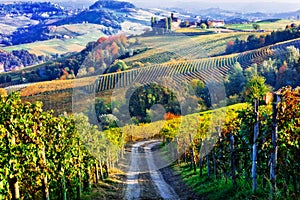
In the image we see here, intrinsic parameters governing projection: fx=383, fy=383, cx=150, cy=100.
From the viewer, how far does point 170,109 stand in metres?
31.8

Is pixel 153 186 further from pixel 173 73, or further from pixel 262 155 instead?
pixel 173 73

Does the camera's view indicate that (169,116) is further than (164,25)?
No

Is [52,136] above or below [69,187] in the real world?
above

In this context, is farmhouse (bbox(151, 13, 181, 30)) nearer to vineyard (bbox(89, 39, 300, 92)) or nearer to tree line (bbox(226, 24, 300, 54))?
vineyard (bbox(89, 39, 300, 92))

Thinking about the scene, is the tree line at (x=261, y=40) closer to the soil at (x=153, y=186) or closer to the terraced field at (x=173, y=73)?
the terraced field at (x=173, y=73)

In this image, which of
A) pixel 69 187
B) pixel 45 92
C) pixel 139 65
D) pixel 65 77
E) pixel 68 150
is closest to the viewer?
pixel 68 150

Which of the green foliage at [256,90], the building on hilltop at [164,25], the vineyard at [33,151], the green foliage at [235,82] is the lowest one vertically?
the green foliage at [235,82]

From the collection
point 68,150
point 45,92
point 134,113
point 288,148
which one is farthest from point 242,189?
point 45,92

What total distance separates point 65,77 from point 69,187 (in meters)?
67.6

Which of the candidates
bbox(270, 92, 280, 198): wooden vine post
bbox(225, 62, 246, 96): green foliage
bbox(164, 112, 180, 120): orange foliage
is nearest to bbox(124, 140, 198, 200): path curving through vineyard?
bbox(164, 112, 180, 120): orange foliage

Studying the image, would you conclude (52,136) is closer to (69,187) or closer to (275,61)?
(69,187)

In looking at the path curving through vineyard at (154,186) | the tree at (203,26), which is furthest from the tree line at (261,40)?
the path curving through vineyard at (154,186)

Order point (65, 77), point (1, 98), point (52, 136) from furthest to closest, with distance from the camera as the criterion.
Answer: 1. point (65, 77)
2. point (52, 136)
3. point (1, 98)

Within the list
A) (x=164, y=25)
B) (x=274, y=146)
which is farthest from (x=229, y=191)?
(x=164, y=25)
